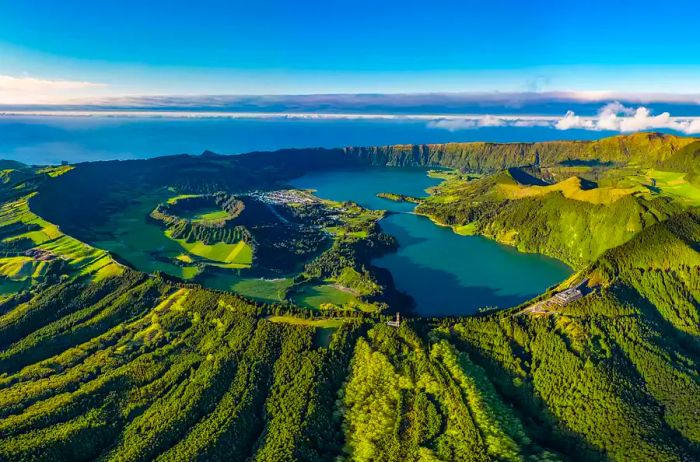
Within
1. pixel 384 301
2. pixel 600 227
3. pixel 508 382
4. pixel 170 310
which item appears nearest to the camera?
pixel 508 382

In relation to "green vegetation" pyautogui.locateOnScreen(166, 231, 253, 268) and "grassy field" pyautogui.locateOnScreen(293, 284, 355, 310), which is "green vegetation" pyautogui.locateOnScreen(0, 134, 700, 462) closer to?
"grassy field" pyautogui.locateOnScreen(293, 284, 355, 310)

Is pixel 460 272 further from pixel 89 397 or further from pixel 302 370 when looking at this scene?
pixel 89 397

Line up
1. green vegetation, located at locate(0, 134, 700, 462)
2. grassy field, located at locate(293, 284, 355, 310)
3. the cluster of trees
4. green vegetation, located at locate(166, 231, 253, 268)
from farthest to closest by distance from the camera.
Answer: the cluster of trees → green vegetation, located at locate(166, 231, 253, 268) → grassy field, located at locate(293, 284, 355, 310) → green vegetation, located at locate(0, 134, 700, 462)

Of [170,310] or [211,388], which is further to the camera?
[170,310]

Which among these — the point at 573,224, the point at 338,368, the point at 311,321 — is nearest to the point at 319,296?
the point at 311,321

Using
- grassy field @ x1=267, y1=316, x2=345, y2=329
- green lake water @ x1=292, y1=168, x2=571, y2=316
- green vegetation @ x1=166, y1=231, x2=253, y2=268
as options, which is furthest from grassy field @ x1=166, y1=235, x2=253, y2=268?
grassy field @ x1=267, y1=316, x2=345, y2=329

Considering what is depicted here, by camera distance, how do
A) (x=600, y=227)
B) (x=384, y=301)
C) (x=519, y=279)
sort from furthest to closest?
(x=600, y=227), (x=519, y=279), (x=384, y=301)

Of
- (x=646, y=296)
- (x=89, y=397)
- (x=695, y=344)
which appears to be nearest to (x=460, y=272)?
(x=646, y=296)

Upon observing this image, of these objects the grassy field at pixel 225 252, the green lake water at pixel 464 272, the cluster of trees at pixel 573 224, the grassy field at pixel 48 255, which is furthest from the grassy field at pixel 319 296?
the cluster of trees at pixel 573 224

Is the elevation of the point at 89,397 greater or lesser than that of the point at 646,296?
lesser
